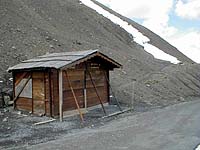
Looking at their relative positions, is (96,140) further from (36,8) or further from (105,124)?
(36,8)

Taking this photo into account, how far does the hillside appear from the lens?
2481 cm

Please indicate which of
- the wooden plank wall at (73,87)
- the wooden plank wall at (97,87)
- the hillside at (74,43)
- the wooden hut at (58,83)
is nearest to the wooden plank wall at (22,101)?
the wooden hut at (58,83)

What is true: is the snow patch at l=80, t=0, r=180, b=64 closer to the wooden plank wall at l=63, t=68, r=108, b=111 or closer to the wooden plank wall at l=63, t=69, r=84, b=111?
the wooden plank wall at l=63, t=68, r=108, b=111

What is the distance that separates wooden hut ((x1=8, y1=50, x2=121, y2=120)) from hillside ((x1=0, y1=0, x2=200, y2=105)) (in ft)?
9.87

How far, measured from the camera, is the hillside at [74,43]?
24814mm

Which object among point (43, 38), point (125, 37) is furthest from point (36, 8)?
point (125, 37)

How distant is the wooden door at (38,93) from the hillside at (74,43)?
388 centimetres

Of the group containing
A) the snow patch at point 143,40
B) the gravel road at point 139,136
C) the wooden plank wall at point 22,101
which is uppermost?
the snow patch at point 143,40

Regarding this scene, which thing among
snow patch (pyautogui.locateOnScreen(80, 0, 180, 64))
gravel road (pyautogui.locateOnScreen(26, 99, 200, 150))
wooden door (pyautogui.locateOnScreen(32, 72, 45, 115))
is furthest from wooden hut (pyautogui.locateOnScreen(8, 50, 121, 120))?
snow patch (pyautogui.locateOnScreen(80, 0, 180, 64))

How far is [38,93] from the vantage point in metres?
17.5

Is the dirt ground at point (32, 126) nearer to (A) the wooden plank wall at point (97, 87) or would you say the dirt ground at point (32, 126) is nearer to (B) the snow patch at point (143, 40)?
(A) the wooden plank wall at point (97, 87)

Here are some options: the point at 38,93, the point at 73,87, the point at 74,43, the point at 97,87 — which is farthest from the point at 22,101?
the point at 74,43

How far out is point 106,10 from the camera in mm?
65750

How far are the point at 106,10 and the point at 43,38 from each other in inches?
1495
